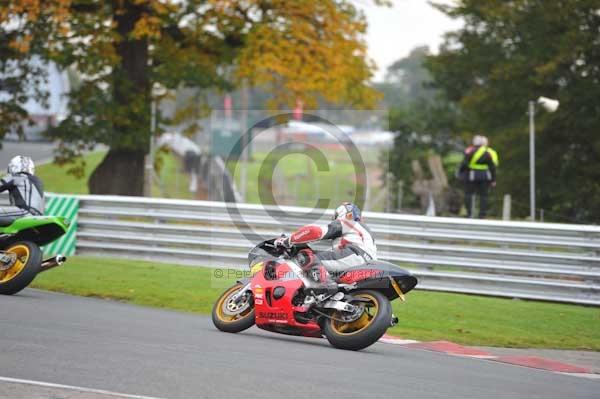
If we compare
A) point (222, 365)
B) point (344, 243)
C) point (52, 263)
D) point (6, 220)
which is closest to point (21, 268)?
point (52, 263)

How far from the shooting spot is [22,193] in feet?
42.8

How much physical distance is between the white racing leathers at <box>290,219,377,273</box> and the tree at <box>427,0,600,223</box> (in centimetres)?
1774

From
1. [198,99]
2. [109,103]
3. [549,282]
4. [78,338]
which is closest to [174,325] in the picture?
[78,338]

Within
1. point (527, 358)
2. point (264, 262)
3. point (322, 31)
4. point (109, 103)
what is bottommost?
point (527, 358)

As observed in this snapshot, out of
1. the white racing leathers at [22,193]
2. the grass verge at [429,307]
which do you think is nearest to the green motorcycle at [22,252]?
the white racing leathers at [22,193]

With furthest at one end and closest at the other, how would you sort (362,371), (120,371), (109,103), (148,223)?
(109,103) < (148,223) < (362,371) < (120,371)

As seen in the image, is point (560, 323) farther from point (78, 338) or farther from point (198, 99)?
point (198, 99)

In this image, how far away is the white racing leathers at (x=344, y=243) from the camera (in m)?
10.2

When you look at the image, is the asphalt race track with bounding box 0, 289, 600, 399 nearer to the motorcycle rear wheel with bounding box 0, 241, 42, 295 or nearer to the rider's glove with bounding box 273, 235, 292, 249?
the rider's glove with bounding box 273, 235, 292, 249

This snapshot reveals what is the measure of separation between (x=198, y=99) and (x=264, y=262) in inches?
811

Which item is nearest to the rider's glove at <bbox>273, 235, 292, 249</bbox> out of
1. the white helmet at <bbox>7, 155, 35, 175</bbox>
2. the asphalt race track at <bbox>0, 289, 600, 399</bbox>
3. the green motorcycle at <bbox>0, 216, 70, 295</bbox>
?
the asphalt race track at <bbox>0, 289, 600, 399</bbox>

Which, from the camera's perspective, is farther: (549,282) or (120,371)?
(549,282)

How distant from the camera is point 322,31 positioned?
27109mm

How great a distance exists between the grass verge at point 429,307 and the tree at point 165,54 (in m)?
10.4
